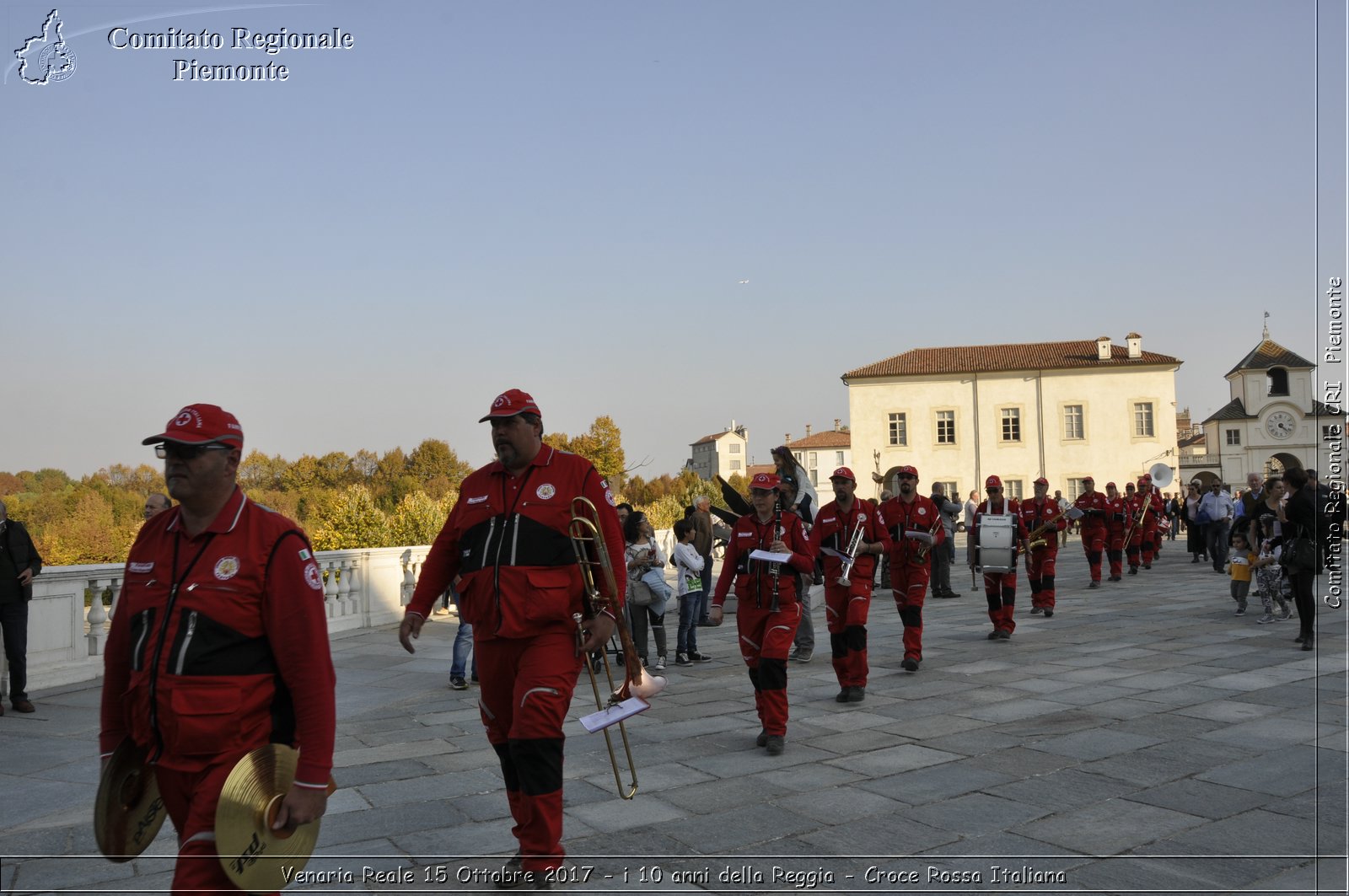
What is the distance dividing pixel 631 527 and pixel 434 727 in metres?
3.35

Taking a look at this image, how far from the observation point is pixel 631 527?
36.1 ft

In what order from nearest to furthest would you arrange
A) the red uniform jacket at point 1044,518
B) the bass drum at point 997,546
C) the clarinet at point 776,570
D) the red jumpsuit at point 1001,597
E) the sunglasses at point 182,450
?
1. the sunglasses at point 182,450
2. the clarinet at point 776,570
3. the bass drum at point 997,546
4. the red jumpsuit at point 1001,597
5. the red uniform jacket at point 1044,518

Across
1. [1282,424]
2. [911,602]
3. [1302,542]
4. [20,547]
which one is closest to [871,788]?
[911,602]

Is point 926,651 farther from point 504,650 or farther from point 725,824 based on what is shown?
point 504,650

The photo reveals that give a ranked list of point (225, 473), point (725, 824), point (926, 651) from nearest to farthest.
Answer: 1. point (225, 473)
2. point (725, 824)
3. point (926, 651)

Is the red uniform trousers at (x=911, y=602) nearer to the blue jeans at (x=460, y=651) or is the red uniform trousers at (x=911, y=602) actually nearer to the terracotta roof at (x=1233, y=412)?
the blue jeans at (x=460, y=651)

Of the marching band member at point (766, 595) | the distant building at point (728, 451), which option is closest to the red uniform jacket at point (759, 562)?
the marching band member at point (766, 595)

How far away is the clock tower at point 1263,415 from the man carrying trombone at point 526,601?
228 feet

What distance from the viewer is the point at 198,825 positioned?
3000mm

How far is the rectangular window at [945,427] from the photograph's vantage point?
61438mm

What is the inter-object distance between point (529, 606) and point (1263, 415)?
2901 inches

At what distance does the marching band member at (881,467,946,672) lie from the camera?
34.9 ft

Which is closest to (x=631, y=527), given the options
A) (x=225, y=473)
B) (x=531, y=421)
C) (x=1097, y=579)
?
(x=531, y=421)

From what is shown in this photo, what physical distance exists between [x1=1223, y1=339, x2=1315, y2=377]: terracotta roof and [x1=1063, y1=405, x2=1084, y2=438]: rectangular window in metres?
14.1
